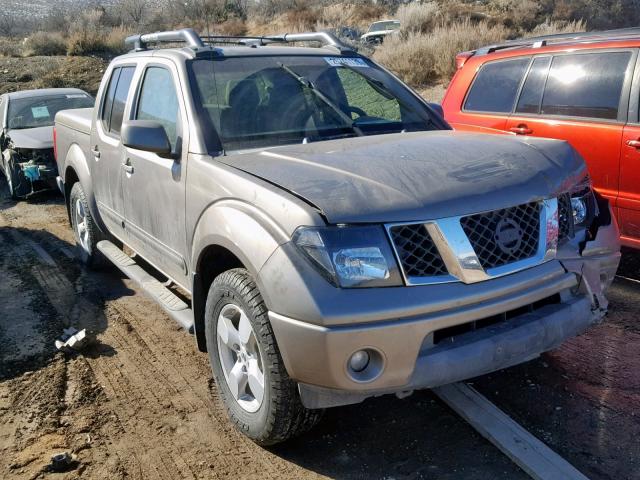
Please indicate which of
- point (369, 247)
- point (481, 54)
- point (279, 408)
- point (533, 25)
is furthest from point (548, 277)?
point (533, 25)

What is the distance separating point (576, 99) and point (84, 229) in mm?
4744

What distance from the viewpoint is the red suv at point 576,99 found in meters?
5.10

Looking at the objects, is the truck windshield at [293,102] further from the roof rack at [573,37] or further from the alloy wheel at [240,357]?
the roof rack at [573,37]

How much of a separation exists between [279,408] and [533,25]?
23494mm

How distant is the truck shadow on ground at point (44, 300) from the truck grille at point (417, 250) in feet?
8.76

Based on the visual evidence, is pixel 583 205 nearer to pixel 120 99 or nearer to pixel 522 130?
pixel 522 130

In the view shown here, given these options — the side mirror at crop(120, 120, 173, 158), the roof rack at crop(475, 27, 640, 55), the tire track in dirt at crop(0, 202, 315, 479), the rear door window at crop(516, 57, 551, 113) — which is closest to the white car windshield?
the roof rack at crop(475, 27, 640, 55)

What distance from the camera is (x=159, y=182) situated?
3.99 meters

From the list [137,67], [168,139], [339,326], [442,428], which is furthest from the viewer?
[137,67]

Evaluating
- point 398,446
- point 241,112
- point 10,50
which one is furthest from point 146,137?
point 10,50

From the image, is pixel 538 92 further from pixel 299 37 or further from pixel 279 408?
pixel 279 408

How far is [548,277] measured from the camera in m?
2.92

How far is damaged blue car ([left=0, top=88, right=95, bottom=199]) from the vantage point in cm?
966

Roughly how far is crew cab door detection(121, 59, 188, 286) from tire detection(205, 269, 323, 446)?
25.6 inches
